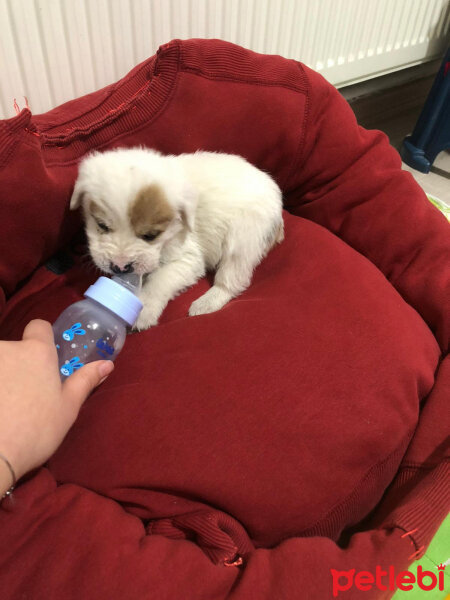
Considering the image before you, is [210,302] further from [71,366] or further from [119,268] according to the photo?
[71,366]

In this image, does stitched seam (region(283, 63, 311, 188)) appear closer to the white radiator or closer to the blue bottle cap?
the white radiator

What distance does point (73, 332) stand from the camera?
898 mm

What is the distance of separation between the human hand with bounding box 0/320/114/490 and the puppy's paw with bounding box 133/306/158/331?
0.93ft

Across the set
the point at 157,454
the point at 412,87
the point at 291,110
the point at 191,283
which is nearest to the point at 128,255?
the point at 191,283

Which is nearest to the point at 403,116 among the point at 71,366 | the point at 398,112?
the point at 398,112

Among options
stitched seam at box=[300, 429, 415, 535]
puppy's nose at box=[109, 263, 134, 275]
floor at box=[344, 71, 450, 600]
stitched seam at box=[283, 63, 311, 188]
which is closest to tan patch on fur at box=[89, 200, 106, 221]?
puppy's nose at box=[109, 263, 134, 275]

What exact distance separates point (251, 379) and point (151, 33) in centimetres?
114

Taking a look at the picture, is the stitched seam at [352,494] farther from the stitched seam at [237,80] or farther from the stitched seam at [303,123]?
the stitched seam at [237,80]

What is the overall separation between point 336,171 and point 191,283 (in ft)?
1.73

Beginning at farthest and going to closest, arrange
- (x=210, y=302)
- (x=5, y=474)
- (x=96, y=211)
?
(x=210, y=302)
(x=96, y=211)
(x=5, y=474)

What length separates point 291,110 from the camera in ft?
3.98

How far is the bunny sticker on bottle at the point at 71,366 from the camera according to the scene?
85 centimetres

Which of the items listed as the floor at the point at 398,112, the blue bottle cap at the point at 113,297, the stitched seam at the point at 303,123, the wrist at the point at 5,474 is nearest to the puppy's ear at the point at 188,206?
the blue bottle cap at the point at 113,297

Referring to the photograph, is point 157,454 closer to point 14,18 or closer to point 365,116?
point 14,18
